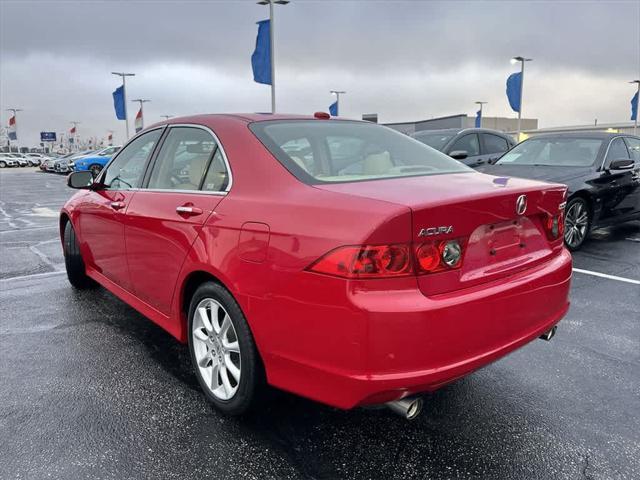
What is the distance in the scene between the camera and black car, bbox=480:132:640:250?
6816 mm

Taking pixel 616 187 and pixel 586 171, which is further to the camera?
pixel 616 187

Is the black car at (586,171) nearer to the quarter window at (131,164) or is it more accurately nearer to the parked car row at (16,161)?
the quarter window at (131,164)

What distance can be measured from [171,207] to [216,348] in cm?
88

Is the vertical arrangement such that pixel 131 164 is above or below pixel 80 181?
above

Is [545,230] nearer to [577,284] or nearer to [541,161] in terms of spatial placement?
[577,284]

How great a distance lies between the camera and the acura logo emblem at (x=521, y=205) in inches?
98.0

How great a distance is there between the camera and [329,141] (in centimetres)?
319

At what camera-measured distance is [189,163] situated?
323 centimetres

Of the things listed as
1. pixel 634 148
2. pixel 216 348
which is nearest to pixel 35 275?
pixel 216 348

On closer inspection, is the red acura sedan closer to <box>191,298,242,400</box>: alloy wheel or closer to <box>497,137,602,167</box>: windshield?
<box>191,298,242,400</box>: alloy wheel

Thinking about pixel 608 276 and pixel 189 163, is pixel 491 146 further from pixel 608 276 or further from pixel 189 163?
pixel 189 163

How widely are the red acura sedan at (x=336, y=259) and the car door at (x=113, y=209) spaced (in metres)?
0.28

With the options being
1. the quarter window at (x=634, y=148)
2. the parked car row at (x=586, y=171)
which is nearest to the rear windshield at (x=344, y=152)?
the parked car row at (x=586, y=171)

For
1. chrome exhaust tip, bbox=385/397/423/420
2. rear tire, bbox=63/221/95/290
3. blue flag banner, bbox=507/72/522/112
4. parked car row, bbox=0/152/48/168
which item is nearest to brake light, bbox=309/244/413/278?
chrome exhaust tip, bbox=385/397/423/420
